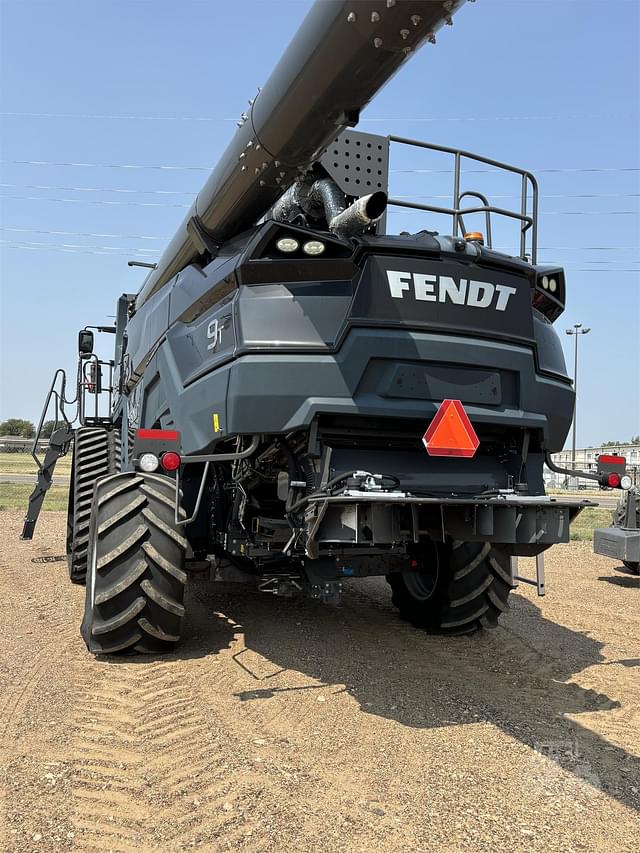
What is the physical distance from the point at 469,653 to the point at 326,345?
8.25 ft

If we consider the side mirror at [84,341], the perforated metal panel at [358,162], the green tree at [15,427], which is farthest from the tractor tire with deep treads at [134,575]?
the green tree at [15,427]

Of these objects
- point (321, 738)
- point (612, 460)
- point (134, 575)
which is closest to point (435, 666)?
point (321, 738)

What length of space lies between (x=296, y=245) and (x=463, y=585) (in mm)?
→ 2780

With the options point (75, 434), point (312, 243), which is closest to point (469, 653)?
point (312, 243)

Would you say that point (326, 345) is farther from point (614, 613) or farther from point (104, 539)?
point (614, 613)

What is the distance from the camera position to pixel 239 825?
8.41 ft

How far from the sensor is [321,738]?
11.1 ft

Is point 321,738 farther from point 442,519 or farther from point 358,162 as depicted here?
point 358,162

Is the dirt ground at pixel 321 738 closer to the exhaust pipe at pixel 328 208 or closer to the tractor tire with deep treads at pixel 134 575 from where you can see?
the tractor tire with deep treads at pixel 134 575

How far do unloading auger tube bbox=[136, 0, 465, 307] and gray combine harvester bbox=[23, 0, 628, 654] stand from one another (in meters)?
0.02

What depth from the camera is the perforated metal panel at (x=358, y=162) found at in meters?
4.75

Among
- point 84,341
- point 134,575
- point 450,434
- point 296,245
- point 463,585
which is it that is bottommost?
point 463,585

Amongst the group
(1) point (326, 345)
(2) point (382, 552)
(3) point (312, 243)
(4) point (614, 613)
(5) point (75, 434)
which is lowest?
(4) point (614, 613)

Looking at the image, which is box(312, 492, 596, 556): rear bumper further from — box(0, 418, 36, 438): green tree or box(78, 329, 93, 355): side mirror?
box(0, 418, 36, 438): green tree
